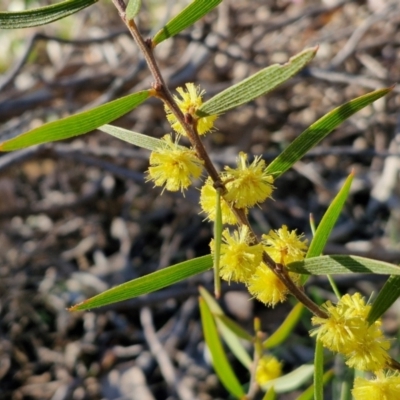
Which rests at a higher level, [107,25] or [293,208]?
[107,25]

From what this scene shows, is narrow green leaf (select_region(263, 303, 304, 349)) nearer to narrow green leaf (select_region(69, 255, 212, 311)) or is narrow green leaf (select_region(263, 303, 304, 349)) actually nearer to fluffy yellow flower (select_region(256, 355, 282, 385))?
fluffy yellow flower (select_region(256, 355, 282, 385))

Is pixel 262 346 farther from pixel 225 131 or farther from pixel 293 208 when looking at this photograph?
pixel 225 131

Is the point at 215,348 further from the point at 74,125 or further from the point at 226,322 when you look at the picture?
the point at 74,125

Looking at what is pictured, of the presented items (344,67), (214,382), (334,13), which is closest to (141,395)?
(214,382)

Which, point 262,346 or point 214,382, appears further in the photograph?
point 214,382

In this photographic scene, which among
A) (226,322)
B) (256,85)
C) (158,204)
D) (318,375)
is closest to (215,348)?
(226,322)

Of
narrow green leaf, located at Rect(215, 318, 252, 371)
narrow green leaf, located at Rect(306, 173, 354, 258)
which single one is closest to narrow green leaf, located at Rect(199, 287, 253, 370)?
narrow green leaf, located at Rect(215, 318, 252, 371)

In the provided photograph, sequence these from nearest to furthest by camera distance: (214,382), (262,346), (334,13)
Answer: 1. (262,346)
2. (214,382)
3. (334,13)
